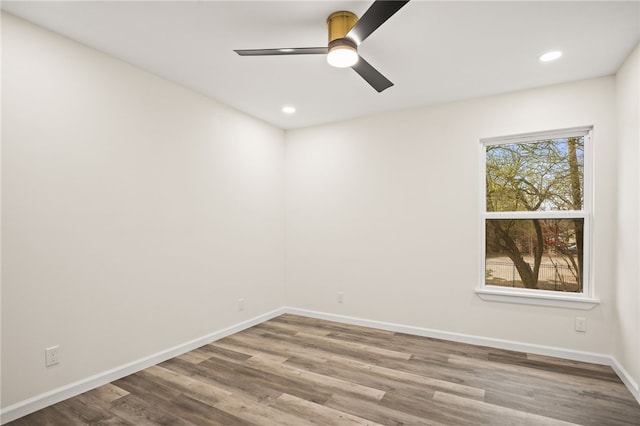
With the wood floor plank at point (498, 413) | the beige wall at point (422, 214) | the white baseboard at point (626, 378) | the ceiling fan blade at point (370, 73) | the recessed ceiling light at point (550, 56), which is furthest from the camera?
the beige wall at point (422, 214)

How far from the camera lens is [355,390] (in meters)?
2.45

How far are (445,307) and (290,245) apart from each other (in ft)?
6.87

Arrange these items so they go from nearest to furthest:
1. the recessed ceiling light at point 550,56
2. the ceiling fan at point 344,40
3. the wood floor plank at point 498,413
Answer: the ceiling fan at point 344,40
the wood floor plank at point 498,413
the recessed ceiling light at point 550,56

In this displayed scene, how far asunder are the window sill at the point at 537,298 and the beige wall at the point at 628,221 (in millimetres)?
223

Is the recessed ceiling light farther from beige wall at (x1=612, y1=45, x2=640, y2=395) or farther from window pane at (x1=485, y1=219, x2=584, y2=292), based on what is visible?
window pane at (x1=485, y1=219, x2=584, y2=292)

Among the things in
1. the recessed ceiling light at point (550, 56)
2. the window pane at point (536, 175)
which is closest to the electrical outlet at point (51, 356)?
the window pane at point (536, 175)

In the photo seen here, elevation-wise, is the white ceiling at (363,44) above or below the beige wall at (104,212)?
above

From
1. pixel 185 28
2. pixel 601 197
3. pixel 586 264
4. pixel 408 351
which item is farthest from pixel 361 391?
pixel 185 28

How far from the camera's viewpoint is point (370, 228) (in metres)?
3.96

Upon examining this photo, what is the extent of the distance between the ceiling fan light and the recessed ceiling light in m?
1.60

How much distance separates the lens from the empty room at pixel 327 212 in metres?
2.11

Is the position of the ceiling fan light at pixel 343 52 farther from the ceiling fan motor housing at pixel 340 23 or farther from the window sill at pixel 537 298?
→ the window sill at pixel 537 298

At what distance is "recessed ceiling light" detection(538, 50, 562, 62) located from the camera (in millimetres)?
2496

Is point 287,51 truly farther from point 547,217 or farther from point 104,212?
point 547,217
